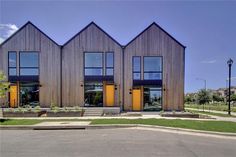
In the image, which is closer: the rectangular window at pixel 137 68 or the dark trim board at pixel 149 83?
the dark trim board at pixel 149 83

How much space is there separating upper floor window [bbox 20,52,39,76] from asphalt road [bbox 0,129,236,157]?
48.6 ft

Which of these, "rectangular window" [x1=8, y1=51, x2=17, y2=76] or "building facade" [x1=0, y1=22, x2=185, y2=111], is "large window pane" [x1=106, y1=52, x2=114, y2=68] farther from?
"rectangular window" [x1=8, y1=51, x2=17, y2=76]

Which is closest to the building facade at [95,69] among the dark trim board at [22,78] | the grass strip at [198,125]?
the dark trim board at [22,78]

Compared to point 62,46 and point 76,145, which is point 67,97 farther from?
point 76,145

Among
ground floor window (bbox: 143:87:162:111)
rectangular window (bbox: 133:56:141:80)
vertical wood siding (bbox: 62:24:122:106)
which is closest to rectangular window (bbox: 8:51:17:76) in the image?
vertical wood siding (bbox: 62:24:122:106)

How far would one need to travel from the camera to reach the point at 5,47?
24875 mm

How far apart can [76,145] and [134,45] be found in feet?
58.6

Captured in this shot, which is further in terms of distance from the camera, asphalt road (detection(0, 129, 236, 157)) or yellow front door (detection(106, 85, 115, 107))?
yellow front door (detection(106, 85, 115, 107))

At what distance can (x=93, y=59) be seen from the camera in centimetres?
2516

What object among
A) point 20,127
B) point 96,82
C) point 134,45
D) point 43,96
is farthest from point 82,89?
point 20,127

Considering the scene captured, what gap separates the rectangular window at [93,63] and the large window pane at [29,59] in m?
5.64

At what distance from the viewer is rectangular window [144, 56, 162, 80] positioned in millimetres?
25172

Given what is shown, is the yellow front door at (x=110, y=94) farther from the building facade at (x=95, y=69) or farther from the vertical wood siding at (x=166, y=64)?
the vertical wood siding at (x=166, y=64)

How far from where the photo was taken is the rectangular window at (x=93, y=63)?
2503 cm
